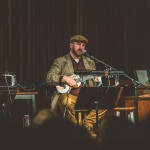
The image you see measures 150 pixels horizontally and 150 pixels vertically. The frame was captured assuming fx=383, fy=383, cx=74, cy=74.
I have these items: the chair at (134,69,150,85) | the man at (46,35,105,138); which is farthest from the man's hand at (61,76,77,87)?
the chair at (134,69,150,85)

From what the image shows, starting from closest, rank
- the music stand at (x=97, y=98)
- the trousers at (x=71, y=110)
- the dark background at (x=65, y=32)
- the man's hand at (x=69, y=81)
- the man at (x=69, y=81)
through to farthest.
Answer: the music stand at (x=97, y=98) < the man's hand at (x=69, y=81) < the man at (x=69, y=81) < the trousers at (x=71, y=110) < the dark background at (x=65, y=32)

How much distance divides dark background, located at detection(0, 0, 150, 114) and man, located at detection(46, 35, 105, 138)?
55.1 inches

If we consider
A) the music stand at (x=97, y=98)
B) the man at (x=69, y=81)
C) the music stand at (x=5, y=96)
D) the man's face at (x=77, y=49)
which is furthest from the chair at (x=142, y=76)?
the music stand at (x=5, y=96)

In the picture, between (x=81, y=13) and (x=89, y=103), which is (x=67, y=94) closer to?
(x=89, y=103)

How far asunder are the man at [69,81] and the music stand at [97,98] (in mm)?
857

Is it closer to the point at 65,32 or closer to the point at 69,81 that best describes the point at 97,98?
the point at 69,81

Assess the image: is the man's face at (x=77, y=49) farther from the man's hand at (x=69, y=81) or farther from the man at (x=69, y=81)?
the man's hand at (x=69, y=81)

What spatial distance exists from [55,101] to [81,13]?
2.42 meters

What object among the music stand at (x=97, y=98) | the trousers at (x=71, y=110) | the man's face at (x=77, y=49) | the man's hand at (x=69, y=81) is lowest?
the trousers at (x=71, y=110)

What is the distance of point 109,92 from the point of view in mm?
3975

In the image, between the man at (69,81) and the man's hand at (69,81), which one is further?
the man at (69,81)

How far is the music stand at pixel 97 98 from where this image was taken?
3852 millimetres

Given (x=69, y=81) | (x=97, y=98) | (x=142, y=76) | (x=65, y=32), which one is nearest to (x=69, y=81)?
(x=69, y=81)

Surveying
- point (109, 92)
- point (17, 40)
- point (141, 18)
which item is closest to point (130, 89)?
point (141, 18)
